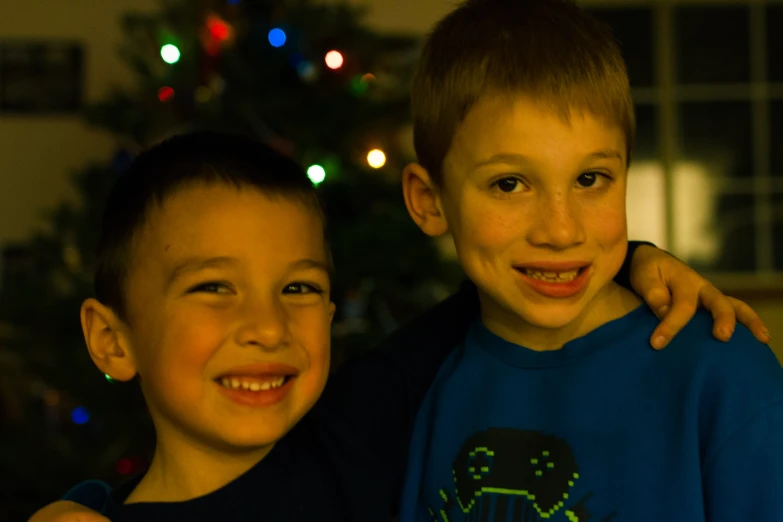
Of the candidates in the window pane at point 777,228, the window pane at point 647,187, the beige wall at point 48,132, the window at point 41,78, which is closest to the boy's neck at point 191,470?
the beige wall at point 48,132

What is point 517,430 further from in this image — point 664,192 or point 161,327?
point 664,192

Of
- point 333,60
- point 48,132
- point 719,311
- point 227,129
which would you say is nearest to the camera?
point 719,311

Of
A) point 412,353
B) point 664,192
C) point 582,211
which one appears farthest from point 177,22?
point 664,192

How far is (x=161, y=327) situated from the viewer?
1.11 m

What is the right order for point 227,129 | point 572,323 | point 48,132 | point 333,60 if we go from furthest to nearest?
1. point 48,132
2. point 333,60
3. point 227,129
4. point 572,323

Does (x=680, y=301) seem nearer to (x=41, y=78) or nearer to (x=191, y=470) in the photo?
(x=191, y=470)

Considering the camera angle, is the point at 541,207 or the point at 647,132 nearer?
the point at 541,207

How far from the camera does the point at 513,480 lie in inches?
41.9

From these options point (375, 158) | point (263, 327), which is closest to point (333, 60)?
point (375, 158)

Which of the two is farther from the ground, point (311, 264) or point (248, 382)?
point (311, 264)

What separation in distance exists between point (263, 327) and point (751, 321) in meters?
0.58

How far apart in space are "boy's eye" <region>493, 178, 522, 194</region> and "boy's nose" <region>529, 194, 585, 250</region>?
0.12 ft

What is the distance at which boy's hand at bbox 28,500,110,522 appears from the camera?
3.57 ft

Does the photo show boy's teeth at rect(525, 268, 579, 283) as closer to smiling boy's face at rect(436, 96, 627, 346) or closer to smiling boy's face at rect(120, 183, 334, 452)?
smiling boy's face at rect(436, 96, 627, 346)
